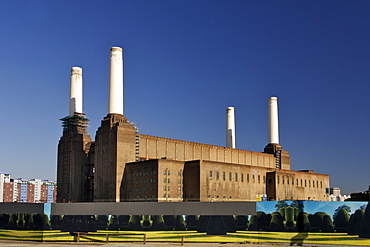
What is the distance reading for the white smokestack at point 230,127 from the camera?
437ft

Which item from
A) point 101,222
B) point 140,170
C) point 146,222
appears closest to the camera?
point 146,222

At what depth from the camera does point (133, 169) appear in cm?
8462

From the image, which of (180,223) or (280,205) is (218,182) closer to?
(180,223)


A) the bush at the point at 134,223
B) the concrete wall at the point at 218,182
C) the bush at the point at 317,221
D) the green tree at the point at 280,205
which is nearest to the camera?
the bush at the point at 317,221

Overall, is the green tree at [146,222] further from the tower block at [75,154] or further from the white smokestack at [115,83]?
the tower block at [75,154]

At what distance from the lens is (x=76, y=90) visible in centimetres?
10362

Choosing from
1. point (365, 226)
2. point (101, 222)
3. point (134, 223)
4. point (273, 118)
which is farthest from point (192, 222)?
point (273, 118)

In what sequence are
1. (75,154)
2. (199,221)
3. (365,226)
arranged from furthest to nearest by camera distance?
(75,154) → (199,221) → (365,226)

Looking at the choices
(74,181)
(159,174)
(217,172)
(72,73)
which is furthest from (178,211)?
(72,73)

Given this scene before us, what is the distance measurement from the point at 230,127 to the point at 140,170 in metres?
54.9

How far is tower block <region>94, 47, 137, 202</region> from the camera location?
85250 mm

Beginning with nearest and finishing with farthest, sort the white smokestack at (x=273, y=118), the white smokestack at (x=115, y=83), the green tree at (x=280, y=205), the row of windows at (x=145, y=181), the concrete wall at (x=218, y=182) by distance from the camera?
the green tree at (x=280, y=205), the row of windows at (x=145, y=181), the concrete wall at (x=218, y=182), the white smokestack at (x=115, y=83), the white smokestack at (x=273, y=118)

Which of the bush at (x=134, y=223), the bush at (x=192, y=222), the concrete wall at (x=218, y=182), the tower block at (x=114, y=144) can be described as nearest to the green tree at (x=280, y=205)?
the bush at (x=192, y=222)

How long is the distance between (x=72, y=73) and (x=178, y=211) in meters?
65.3
